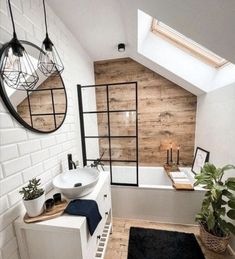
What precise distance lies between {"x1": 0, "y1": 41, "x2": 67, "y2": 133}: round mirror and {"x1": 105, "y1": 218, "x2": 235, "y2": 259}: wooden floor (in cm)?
148

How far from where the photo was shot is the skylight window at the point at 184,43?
2009mm

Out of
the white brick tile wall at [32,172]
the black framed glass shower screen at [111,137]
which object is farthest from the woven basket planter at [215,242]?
the white brick tile wall at [32,172]

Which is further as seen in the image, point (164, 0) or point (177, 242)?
point (177, 242)

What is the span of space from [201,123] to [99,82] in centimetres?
197

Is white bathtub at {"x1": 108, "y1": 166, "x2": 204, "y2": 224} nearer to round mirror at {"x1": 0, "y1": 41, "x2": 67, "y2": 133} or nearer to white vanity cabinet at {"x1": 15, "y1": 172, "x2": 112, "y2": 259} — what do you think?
white vanity cabinet at {"x1": 15, "y1": 172, "x2": 112, "y2": 259}

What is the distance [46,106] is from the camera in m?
1.39

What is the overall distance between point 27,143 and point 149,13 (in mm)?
1503

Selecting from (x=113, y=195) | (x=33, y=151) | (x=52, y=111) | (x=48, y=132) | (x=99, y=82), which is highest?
(x=99, y=82)

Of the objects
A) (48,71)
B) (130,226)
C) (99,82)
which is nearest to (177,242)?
(130,226)

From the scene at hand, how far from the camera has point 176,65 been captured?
7.22ft

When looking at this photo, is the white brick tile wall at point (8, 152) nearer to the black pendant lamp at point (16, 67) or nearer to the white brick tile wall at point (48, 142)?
the white brick tile wall at point (48, 142)

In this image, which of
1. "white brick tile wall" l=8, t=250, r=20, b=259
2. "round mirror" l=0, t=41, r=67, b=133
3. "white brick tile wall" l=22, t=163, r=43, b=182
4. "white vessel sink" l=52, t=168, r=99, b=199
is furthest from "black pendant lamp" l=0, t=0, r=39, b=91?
"white brick tile wall" l=8, t=250, r=20, b=259

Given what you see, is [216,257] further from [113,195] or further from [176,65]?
[176,65]

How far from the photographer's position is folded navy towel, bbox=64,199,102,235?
1.03m
